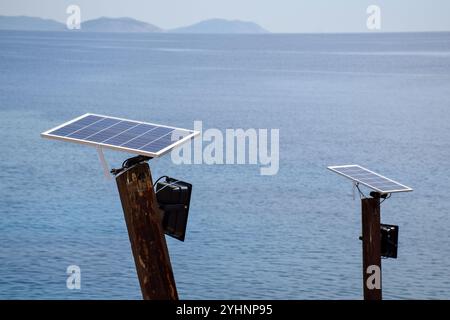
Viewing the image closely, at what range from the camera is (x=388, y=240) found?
15.4 meters

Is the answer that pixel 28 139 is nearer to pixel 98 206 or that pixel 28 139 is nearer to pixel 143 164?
pixel 98 206

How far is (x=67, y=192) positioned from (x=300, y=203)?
518 inches

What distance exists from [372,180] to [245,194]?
111ft

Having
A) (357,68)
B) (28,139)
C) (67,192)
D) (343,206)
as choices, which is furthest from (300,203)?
(357,68)

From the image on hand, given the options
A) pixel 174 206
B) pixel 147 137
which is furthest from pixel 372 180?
pixel 174 206

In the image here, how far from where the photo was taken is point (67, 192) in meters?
51.0

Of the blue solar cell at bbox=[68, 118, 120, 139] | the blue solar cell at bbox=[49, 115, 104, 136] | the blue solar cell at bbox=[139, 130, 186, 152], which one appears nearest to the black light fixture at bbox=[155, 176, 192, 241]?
the blue solar cell at bbox=[139, 130, 186, 152]

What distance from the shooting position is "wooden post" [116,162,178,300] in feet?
29.8

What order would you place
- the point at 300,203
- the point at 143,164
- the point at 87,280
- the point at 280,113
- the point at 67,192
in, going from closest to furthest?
the point at 143,164
the point at 87,280
the point at 300,203
the point at 67,192
the point at 280,113

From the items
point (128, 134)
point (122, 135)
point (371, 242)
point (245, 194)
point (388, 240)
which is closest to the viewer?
point (122, 135)

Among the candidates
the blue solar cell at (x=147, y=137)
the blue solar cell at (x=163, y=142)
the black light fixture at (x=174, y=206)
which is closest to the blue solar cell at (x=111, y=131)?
the blue solar cell at (x=147, y=137)

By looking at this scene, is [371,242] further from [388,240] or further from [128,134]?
[128,134]

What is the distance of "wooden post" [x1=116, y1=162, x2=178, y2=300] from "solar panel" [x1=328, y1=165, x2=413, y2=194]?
19.4ft

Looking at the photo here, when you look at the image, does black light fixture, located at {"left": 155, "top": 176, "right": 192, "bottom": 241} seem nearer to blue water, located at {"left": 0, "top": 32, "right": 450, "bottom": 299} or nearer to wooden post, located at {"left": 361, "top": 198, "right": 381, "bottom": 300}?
wooden post, located at {"left": 361, "top": 198, "right": 381, "bottom": 300}
